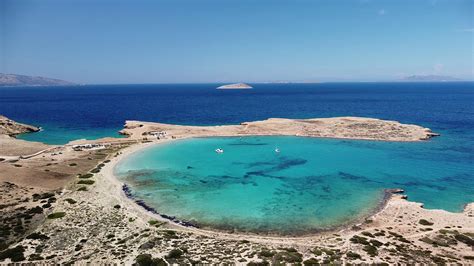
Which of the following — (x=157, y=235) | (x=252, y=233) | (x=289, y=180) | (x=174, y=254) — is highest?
(x=174, y=254)

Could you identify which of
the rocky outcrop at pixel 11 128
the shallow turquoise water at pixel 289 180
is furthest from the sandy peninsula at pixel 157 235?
the rocky outcrop at pixel 11 128

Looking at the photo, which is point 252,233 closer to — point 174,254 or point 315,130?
point 174,254

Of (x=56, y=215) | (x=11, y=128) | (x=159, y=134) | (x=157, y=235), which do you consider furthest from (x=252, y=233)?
(x=11, y=128)

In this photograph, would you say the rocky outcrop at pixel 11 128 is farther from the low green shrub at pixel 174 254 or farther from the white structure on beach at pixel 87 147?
the low green shrub at pixel 174 254

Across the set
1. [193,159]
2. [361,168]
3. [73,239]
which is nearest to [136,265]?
[73,239]

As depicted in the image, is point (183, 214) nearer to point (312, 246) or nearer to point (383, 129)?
point (312, 246)

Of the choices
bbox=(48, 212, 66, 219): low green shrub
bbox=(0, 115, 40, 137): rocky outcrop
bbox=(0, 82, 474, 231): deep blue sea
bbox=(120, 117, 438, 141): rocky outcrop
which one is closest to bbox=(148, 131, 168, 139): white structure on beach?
bbox=(120, 117, 438, 141): rocky outcrop
